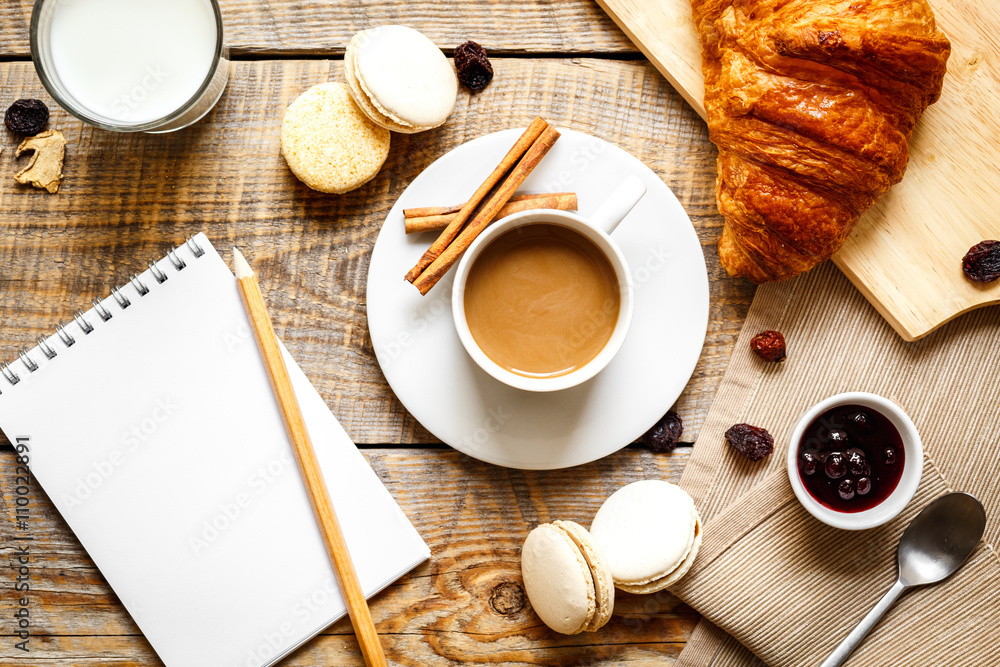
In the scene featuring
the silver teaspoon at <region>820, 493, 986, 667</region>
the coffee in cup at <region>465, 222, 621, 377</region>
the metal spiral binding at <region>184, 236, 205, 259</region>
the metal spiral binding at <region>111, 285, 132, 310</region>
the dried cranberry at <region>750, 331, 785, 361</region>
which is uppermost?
the metal spiral binding at <region>184, 236, 205, 259</region>

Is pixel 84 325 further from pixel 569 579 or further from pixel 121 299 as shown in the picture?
pixel 569 579

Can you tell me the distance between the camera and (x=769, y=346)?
137 centimetres

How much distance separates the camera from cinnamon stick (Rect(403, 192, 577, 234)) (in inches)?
51.5

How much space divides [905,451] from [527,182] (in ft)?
2.99

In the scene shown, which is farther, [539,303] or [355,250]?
[355,250]

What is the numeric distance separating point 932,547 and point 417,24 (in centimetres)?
153

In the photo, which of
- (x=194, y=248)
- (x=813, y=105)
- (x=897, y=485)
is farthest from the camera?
(x=194, y=248)

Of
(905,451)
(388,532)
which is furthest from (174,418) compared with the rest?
(905,451)

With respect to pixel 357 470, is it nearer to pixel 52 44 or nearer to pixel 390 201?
pixel 390 201

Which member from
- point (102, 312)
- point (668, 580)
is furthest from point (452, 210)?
point (668, 580)

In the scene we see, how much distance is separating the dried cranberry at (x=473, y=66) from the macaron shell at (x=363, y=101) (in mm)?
174

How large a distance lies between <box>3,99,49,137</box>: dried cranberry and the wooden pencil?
0.53 meters

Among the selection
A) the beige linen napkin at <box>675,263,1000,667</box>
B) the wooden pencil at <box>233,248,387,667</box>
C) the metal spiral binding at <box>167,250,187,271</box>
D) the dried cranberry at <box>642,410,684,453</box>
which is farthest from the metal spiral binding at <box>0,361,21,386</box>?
the beige linen napkin at <box>675,263,1000,667</box>

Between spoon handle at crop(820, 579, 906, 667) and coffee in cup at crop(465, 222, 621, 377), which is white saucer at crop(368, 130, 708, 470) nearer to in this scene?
coffee in cup at crop(465, 222, 621, 377)
